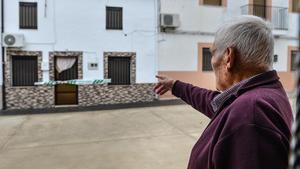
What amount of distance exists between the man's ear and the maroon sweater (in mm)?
106

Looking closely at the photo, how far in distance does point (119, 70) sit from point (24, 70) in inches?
124

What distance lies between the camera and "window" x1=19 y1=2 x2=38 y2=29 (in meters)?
9.81

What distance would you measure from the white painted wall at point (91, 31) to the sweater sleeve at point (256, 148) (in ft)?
32.1

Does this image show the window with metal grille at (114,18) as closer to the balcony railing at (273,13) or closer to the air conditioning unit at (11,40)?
the air conditioning unit at (11,40)

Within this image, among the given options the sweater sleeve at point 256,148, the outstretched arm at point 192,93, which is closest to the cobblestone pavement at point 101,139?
the outstretched arm at point 192,93

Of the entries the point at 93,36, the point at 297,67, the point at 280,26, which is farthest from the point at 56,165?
the point at 280,26

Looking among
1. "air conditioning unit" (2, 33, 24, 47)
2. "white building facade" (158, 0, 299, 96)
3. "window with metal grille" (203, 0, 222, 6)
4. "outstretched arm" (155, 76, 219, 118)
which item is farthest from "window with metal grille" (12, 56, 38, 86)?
"outstretched arm" (155, 76, 219, 118)

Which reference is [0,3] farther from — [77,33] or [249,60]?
[249,60]

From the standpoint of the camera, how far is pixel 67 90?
10.6m

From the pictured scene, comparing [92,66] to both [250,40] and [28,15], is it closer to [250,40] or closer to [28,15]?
[28,15]

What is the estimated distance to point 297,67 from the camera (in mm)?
458

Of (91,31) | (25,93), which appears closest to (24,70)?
(25,93)

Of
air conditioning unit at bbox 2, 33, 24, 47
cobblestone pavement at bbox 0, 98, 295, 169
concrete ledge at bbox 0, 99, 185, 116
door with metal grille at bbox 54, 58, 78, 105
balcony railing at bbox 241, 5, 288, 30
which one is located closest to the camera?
cobblestone pavement at bbox 0, 98, 295, 169

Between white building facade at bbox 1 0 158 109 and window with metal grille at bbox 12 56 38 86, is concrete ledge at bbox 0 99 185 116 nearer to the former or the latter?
white building facade at bbox 1 0 158 109
